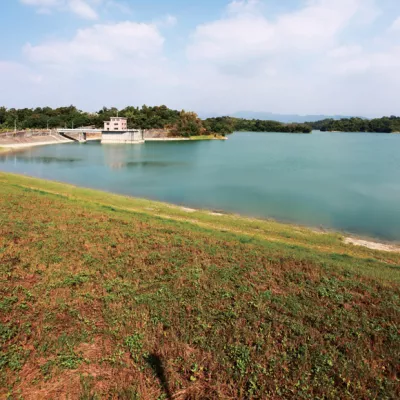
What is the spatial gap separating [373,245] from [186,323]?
10408mm

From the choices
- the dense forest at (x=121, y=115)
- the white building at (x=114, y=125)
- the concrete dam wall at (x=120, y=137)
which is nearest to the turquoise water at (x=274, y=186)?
the concrete dam wall at (x=120, y=137)

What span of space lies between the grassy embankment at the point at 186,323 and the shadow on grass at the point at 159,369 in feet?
0.04

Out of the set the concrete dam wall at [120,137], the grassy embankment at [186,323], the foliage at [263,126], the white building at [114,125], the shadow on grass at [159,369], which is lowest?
the shadow on grass at [159,369]

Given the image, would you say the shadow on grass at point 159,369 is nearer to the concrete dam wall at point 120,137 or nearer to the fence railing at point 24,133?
the fence railing at point 24,133

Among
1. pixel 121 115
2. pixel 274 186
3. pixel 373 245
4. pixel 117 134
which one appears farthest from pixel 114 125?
pixel 373 245

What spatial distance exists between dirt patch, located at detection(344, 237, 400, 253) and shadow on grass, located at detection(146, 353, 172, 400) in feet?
34.2

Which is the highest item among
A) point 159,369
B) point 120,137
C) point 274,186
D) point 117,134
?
point 117,134

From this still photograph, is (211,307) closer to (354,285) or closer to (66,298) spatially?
(66,298)

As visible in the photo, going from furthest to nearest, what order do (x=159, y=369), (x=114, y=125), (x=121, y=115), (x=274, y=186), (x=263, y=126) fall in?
(x=263, y=126), (x=121, y=115), (x=114, y=125), (x=274, y=186), (x=159, y=369)

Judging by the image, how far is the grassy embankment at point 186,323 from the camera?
11.4 feet

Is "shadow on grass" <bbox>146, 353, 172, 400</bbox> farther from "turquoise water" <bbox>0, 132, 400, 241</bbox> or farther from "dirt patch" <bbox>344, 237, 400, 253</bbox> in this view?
"turquoise water" <bbox>0, 132, 400, 241</bbox>

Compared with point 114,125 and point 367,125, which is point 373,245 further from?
point 367,125

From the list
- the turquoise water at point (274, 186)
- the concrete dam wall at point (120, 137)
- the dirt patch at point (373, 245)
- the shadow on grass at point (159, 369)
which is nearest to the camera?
the shadow on grass at point (159, 369)

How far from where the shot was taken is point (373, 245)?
12039 mm
